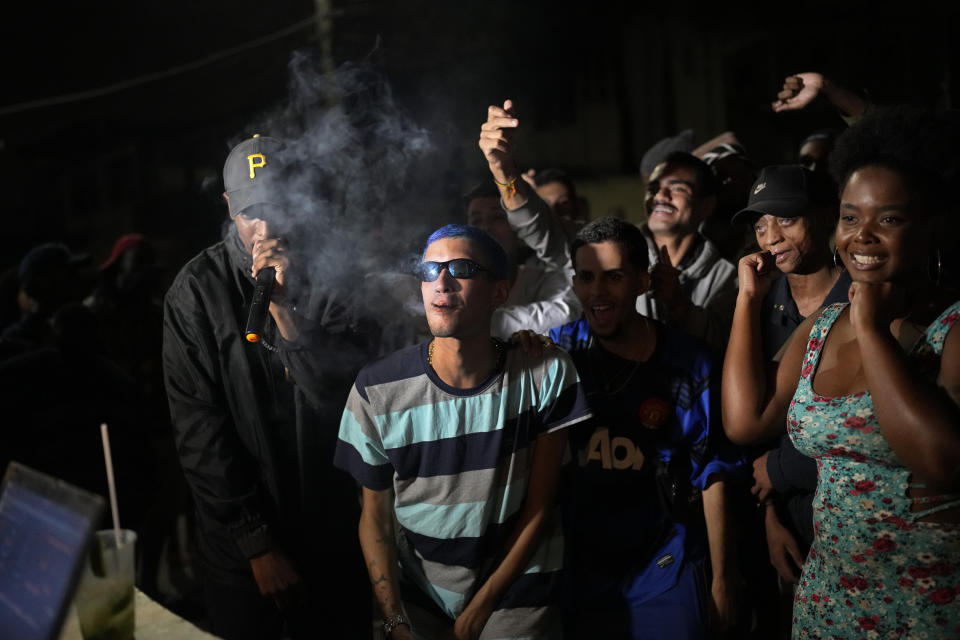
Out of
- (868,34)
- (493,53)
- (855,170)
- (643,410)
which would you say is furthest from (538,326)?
(868,34)

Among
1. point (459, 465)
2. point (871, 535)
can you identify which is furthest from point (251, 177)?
point (871, 535)

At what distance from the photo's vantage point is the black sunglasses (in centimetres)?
287

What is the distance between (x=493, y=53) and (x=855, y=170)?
1055cm

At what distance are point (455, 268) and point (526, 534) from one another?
1060 mm

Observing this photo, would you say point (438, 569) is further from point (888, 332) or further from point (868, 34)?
point (868, 34)

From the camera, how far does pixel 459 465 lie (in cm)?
280

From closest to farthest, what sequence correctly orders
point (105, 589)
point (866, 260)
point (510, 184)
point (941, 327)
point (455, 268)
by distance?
1. point (105, 589)
2. point (941, 327)
3. point (866, 260)
4. point (455, 268)
5. point (510, 184)

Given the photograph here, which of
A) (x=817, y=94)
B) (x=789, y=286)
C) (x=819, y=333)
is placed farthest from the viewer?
(x=817, y=94)

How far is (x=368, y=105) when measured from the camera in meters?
4.27

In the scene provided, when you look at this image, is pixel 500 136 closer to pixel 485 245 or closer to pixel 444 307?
pixel 485 245

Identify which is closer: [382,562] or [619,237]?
[382,562]

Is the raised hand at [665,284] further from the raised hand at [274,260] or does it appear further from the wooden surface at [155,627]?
the wooden surface at [155,627]

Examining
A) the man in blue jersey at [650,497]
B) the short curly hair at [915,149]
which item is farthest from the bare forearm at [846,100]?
the man in blue jersey at [650,497]

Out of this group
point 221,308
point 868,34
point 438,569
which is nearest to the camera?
point 438,569
